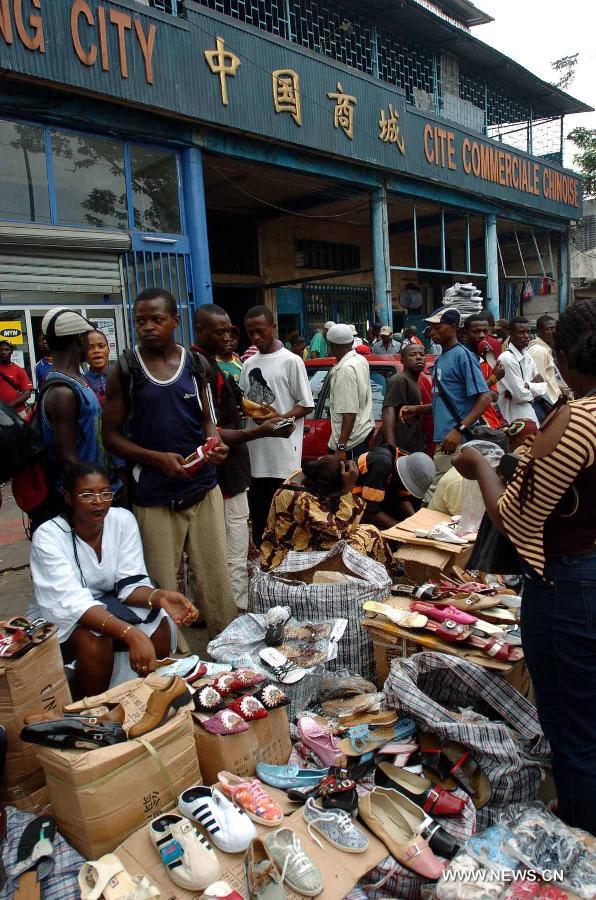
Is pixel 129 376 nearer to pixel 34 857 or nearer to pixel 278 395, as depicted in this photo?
pixel 278 395

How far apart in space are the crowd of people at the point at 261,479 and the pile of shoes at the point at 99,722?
1.25ft

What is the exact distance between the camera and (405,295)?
15.3m

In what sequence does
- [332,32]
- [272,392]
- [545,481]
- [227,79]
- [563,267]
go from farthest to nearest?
1. [563,267]
2. [332,32]
3. [227,79]
4. [272,392]
5. [545,481]

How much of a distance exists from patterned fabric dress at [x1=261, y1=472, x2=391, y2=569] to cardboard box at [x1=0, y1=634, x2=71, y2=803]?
1.79 metres

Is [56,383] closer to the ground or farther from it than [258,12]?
closer to the ground

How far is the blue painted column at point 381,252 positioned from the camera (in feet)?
40.9

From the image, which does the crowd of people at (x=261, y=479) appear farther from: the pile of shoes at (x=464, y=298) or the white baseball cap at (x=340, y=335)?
the pile of shoes at (x=464, y=298)

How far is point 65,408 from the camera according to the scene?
9.82 feet

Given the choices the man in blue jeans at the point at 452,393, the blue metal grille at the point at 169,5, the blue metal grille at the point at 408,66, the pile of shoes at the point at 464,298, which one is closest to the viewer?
the man in blue jeans at the point at 452,393

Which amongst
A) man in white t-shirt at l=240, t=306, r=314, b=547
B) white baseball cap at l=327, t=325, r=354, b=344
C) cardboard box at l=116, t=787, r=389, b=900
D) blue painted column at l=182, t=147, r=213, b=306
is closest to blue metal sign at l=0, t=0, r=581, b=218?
blue painted column at l=182, t=147, r=213, b=306

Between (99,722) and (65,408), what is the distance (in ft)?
4.79

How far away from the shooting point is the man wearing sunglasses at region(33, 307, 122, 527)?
299 cm

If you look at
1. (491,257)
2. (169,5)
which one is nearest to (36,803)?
(169,5)

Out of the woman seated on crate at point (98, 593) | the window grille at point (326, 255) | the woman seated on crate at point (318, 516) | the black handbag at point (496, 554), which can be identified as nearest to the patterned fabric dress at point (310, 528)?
the woman seated on crate at point (318, 516)
